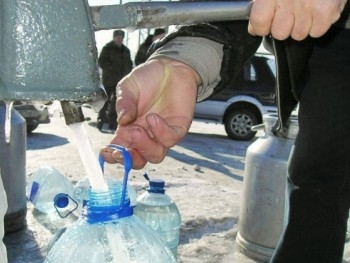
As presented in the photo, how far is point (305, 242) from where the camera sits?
1.82 meters

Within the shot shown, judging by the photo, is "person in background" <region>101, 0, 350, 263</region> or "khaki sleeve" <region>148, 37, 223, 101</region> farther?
"khaki sleeve" <region>148, 37, 223, 101</region>

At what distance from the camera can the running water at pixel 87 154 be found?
0.88 meters

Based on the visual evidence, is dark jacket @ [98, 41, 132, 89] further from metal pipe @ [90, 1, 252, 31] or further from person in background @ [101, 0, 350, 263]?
metal pipe @ [90, 1, 252, 31]

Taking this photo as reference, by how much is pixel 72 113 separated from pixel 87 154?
11cm

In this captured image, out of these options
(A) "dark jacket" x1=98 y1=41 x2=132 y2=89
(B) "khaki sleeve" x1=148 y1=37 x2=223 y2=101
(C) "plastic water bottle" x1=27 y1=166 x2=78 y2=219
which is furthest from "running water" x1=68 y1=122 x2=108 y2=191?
(A) "dark jacket" x1=98 y1=41 x2=132 y2=89

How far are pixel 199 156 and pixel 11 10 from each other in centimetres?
702

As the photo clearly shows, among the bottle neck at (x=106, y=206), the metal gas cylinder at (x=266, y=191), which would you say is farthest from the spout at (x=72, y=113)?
the metal gas cylinder at (x=266, y=191)

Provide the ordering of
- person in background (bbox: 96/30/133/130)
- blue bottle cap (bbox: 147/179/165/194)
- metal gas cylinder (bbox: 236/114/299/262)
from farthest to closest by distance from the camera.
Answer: person in background (bbox: 96/30/133/130), metal gas cylinder (bbox: 236/114/299/262), blue bottle cap (bbox: 147/179/165/194)

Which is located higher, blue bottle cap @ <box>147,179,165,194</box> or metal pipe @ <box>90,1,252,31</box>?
metal pipe @ <box>90,1,252,31</box>

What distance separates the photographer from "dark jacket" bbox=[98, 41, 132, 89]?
32.2ft

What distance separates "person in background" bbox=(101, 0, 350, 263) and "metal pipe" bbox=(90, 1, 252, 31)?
8cm

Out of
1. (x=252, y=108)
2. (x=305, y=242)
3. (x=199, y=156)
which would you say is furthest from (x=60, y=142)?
(x=305, y=242)

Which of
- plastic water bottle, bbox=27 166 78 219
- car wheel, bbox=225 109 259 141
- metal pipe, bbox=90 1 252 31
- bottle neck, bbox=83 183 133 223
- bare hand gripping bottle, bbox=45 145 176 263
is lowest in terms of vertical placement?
car wheel, bbox=225 109 259 141

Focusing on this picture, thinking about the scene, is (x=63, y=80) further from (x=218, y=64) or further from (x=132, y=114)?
(x=218, y=64)
